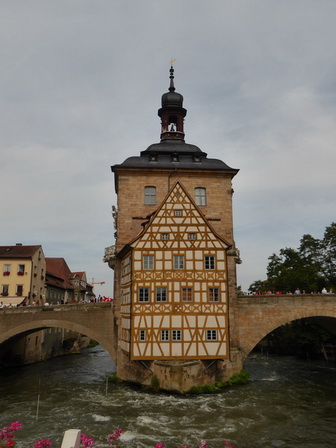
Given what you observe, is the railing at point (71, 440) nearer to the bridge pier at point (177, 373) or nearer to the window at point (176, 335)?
the bridge pier at point (177, 373)

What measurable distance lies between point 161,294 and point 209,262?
3643 millimetres

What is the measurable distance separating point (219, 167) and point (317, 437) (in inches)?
754

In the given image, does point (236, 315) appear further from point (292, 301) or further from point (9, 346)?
point (9, 346)

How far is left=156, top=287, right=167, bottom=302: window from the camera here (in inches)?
932

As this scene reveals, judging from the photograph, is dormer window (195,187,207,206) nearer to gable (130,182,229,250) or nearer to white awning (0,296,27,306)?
gable (130,182,229,250)

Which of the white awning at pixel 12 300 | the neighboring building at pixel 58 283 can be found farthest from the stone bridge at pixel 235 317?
the neighboring building at pixel 58 283

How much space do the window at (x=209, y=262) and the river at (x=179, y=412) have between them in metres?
7.50

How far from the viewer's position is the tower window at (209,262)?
80.0 feet

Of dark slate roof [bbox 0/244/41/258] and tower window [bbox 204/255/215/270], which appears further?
dark slate roof [bbox 0/244/41/258]

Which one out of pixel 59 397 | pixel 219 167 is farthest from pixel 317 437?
pixel 219 167

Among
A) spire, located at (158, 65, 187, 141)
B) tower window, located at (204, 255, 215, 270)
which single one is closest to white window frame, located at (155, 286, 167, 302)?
tower window, located at (204, 255, 215, 270)

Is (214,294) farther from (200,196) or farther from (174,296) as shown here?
(200,196)

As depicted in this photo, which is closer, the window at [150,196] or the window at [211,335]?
the window at [211,335]

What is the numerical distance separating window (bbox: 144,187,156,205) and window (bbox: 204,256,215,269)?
6.84 metres
